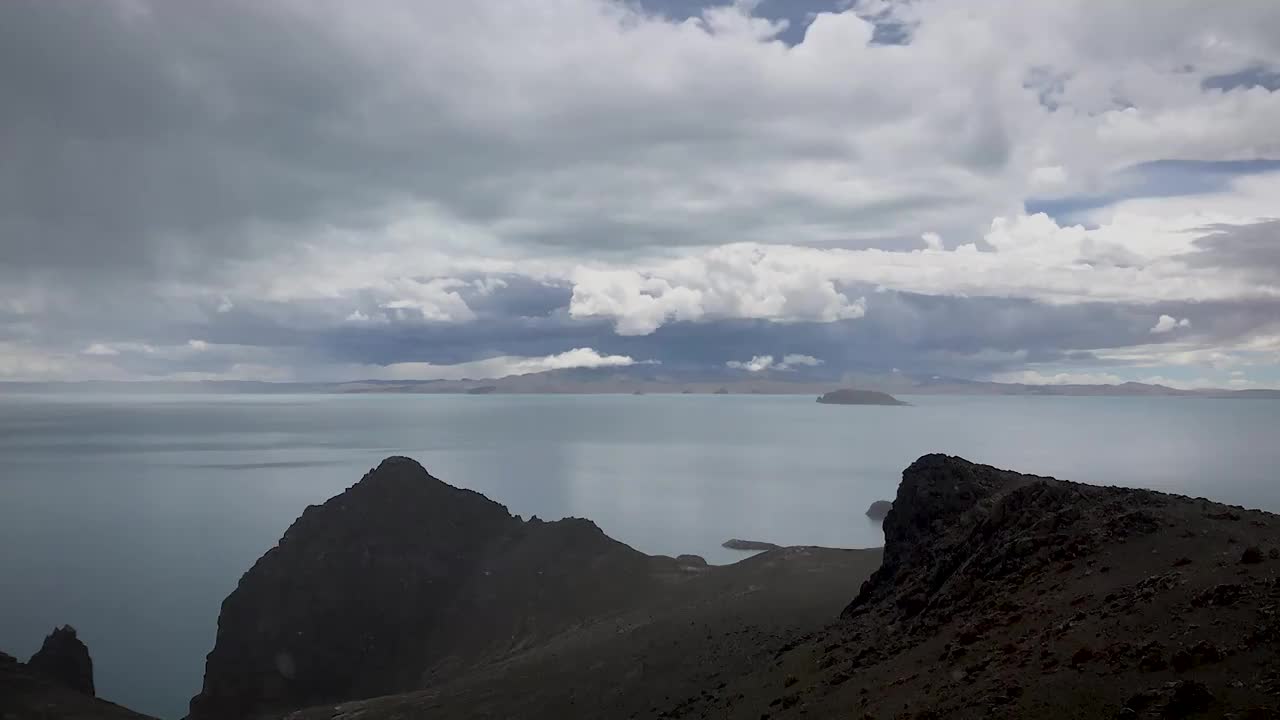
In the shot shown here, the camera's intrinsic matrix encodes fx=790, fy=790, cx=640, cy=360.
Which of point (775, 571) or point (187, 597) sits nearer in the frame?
point (775, 571)

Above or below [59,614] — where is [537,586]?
above

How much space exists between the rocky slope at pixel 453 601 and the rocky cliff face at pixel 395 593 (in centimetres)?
14

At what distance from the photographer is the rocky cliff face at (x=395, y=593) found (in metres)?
72.5

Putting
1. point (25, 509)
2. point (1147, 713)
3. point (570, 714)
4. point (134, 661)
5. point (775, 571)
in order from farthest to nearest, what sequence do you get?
point (25, 509) < point (134, 661) < point (775, 571) < point (570, 714) < point (1147, 713)

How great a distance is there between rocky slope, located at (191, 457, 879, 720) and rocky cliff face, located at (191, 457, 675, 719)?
0.14m

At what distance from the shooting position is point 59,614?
102 meters

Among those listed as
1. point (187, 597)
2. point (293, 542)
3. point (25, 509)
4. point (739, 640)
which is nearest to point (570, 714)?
point (739, 640)

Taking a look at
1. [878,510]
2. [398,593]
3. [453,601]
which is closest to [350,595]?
[398,593]

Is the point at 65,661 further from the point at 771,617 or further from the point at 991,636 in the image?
the point at 991,636

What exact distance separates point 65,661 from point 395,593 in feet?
89.7

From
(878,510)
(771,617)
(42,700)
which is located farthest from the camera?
(878,510)

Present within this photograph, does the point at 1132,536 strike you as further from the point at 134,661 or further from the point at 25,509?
the point at 25,509

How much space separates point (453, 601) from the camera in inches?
3216

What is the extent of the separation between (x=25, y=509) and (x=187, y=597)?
9809 cm
